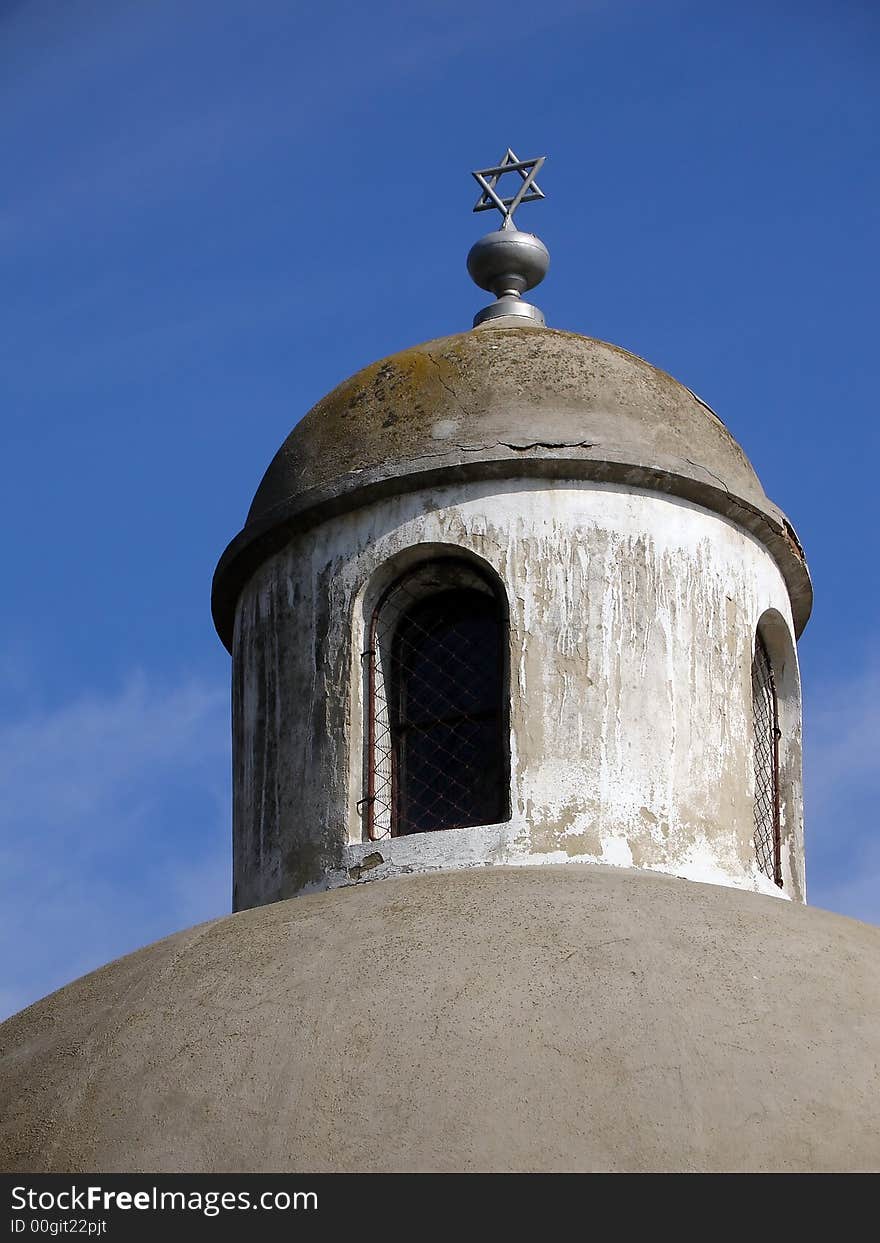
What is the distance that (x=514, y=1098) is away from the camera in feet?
22.4

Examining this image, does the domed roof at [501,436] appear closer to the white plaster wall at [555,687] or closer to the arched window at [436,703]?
the white plaster wall at [555,687]

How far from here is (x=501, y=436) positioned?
30.2ft

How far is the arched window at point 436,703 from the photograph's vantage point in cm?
894

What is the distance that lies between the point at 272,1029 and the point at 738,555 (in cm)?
329

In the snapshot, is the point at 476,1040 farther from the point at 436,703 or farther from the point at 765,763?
the point at 765,763

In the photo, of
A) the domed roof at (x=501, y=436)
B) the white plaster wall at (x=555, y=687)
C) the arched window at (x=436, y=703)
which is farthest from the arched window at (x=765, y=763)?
the arched window at (x=436, y=703)

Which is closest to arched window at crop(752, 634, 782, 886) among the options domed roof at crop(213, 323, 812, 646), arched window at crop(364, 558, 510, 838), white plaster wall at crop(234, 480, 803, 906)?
white plaster wall at crop(234, 480, 803, 906)

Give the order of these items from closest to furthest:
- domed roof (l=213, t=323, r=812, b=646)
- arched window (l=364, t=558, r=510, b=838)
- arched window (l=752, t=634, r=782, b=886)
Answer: arched window (l=364, t=558, r=510, b=838) → domed roof (l=213, t=323, r=812, b=646) → arched window (l=752, t=634, r=782, b=886)

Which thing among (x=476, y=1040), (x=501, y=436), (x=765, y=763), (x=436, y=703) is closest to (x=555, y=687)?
(x=436, y=703)

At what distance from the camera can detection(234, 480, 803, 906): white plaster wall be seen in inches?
341

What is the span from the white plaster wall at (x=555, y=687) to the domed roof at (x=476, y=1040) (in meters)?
0.44

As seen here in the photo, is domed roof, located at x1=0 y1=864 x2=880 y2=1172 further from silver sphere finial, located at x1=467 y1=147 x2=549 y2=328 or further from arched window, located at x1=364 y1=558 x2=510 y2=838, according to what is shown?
silver sphere finial, located at x1=467 y1=147 x2=549 y2=328

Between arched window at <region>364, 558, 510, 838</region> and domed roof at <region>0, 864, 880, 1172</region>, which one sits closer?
domed roof at <region>0, 864, 880, 1172</region>

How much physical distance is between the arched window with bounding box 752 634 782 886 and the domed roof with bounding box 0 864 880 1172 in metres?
1.23
